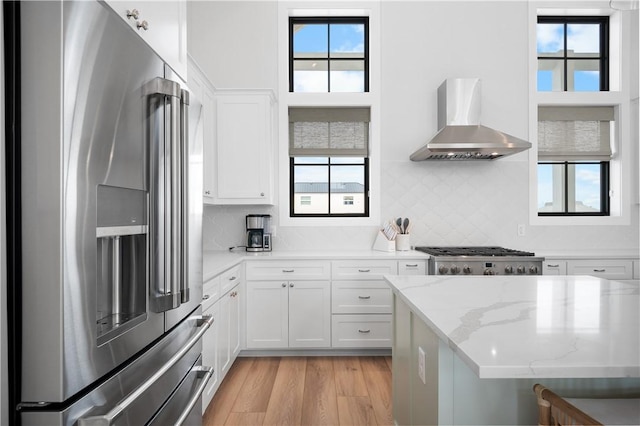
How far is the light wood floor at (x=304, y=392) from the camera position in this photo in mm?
2334

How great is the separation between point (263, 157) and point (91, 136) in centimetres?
260

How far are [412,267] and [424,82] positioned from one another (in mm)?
1876

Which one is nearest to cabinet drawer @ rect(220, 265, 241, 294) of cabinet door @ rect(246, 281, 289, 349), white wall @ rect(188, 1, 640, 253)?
cabinet door @ rect(246, 281, 289, 349)

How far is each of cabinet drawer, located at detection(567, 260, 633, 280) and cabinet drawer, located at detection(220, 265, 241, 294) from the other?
2.84 metres

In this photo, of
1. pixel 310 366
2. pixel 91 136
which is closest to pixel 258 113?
pixel 310 366

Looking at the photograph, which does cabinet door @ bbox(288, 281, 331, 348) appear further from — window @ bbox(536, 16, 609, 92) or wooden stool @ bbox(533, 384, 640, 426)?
window @ bbox(536, 16, 609, 92)

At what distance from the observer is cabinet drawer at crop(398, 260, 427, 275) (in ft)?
10.8

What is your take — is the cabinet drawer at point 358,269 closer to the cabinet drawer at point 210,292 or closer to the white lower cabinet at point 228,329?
the white lower cabinet at point 228,329

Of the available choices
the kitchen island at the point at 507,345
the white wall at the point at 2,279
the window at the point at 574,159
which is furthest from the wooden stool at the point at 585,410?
the window at the point at 574,159

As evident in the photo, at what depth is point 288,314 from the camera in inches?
131

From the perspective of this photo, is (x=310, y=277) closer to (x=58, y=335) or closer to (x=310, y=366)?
(x=310, y=366)

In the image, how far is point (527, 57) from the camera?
3904 millimetres

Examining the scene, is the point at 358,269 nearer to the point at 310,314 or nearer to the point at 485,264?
the point at 310,314

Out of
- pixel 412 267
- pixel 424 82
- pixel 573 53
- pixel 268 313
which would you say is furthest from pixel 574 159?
pixel 268 313
